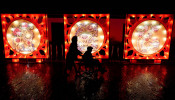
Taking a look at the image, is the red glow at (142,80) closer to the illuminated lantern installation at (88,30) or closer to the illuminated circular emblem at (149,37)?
the illuminated circular emblem at (149,37)

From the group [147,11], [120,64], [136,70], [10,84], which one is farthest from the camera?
[120,64]

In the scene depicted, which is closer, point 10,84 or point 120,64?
point 10,84

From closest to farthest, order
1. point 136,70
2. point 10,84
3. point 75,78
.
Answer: point 10,84 < point 75,78 < point 136,70

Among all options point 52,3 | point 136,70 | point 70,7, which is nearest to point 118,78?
point 136,70

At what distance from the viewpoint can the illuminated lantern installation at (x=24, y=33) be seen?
659 centimetres

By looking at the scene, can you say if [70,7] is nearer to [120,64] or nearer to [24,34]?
[24,34]

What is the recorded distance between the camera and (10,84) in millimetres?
4492

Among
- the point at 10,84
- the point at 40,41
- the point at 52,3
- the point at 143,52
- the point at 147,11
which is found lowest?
the point at 10,84

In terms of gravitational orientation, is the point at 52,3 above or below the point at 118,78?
above

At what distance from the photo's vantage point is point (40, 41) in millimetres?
6750

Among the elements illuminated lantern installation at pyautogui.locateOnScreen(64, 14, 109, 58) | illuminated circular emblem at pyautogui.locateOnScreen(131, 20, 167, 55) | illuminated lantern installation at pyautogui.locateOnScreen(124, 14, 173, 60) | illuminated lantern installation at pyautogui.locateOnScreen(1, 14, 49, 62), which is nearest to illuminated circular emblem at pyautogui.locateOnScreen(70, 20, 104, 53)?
illuminated lantern installation at pyautogui.locateOnScreen(64, 14, 109, 58)

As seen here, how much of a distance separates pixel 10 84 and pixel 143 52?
656 cm

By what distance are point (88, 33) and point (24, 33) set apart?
355 centimetres

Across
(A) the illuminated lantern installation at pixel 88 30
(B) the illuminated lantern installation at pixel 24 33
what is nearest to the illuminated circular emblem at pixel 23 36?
(B) the illuminated lantern installation at pixel 24 33
